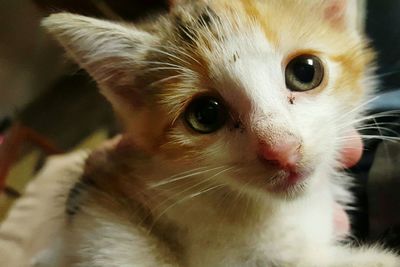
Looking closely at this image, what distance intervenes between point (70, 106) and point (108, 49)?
5.18ft

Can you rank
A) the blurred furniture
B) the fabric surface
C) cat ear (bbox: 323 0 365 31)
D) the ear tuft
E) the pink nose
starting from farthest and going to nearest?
the blurred furniture
the fabric surface
cat ear (bbox: 323 0 365 31)
the ear tuft
the pink nose

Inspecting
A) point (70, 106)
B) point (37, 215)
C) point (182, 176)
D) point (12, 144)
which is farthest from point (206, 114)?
point (70, 106)

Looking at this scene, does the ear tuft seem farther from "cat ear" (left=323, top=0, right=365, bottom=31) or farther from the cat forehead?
"cat ear" (left=323, top=0, right=365, bottom=31)

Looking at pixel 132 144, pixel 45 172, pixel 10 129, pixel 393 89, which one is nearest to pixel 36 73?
pixel 10 129

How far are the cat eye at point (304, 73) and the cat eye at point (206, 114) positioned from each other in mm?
122

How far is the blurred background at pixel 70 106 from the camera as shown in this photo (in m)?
1.11

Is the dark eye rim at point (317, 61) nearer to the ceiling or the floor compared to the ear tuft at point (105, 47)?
nearer to the floor

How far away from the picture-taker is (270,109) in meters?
0.85

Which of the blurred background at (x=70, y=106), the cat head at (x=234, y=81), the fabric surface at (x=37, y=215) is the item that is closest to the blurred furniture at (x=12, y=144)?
the blurred background at (x=70, y=106)

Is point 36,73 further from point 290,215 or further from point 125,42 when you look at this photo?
point 290,215

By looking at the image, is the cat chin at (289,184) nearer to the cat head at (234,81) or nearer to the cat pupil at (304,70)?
the cat head at (234,81)

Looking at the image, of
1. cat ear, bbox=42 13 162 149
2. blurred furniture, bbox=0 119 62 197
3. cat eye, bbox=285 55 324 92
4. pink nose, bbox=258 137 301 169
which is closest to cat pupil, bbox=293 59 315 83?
cat eye, bbox=285 55 324 92

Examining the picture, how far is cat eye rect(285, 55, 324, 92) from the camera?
91cm

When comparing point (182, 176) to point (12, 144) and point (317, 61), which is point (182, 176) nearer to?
point (317, 61)
